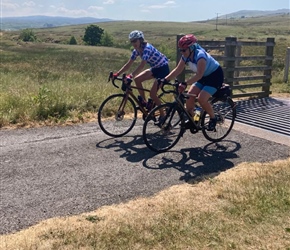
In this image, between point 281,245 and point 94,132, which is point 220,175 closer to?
point 281,245

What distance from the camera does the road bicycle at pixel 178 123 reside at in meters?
6.15

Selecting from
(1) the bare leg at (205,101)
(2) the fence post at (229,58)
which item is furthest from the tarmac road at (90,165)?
(2) the fence post at (229,58)

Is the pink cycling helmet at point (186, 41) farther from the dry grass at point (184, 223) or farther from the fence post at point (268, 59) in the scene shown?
the fence post at point (268, 59)

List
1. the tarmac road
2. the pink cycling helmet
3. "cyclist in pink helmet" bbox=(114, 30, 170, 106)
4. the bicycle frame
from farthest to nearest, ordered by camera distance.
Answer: the bicycle frame < "cyclist in pink helmet" bbox=(114, 30, 170, 106) < the pink cycling helmet < the tarmac road

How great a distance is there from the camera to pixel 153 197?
4.47m

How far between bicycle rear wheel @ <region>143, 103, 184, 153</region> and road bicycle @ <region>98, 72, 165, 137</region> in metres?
0.66

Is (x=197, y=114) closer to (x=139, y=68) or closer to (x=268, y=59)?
(x=139, y=68)

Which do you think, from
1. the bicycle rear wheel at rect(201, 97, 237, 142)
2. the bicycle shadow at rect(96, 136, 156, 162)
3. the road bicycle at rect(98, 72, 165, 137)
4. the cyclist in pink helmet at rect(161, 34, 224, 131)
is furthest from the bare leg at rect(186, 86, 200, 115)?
the bicycle shadow at rect(96, 136, 156, 162)

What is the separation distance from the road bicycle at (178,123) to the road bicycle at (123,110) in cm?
67

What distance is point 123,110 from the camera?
7113 mm

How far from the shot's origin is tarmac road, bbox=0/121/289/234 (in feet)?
14.0

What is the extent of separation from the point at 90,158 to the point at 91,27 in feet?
395

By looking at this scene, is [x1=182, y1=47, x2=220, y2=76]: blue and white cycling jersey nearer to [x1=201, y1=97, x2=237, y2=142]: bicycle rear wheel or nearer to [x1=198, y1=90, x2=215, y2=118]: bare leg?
[x1=198, y1=90, x2=215, y2=118]: bare leg

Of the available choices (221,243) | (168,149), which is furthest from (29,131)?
(221,243)
